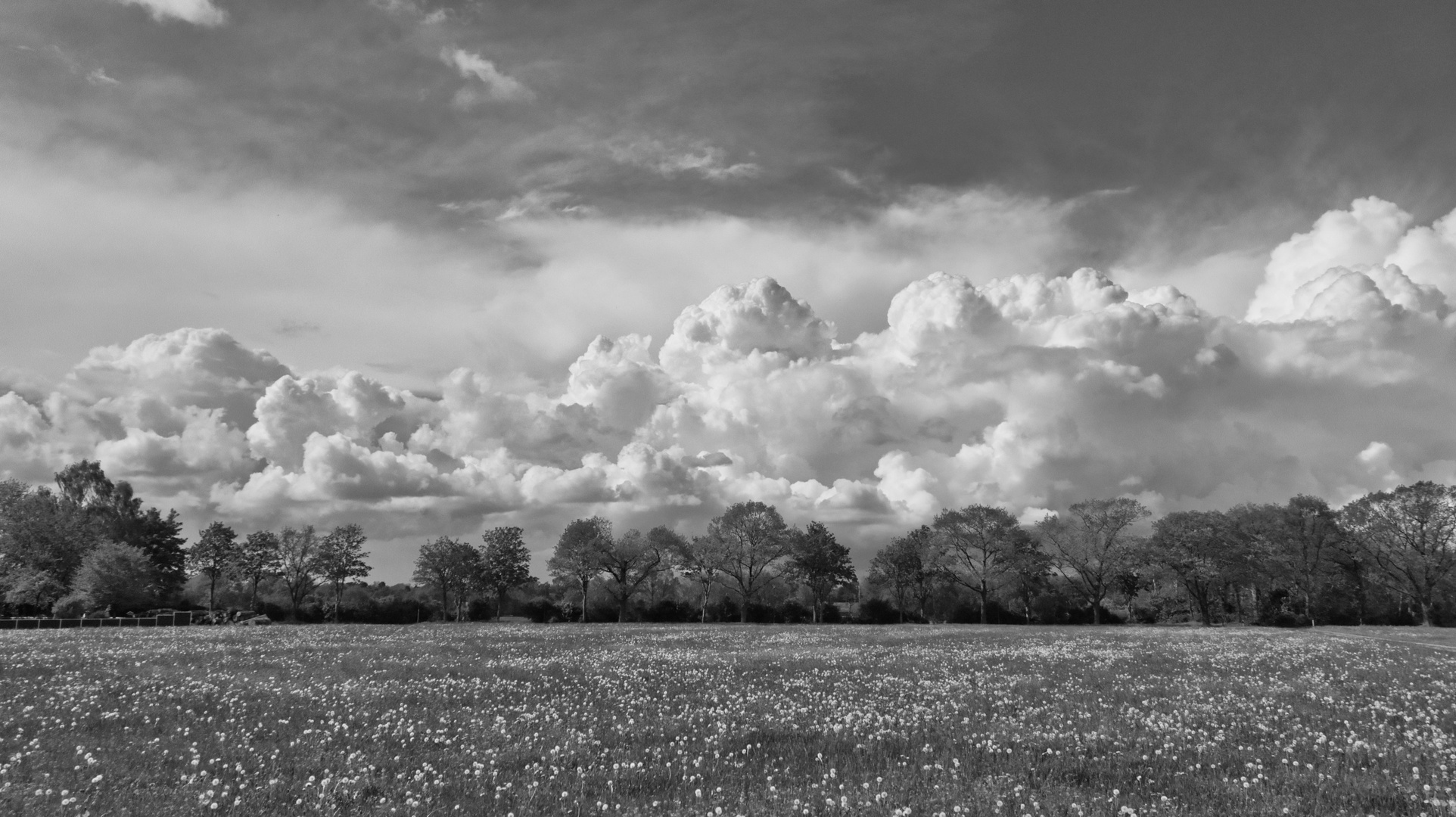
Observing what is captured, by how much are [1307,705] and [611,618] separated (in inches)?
4043

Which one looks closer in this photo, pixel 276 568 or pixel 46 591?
pixel 46 591

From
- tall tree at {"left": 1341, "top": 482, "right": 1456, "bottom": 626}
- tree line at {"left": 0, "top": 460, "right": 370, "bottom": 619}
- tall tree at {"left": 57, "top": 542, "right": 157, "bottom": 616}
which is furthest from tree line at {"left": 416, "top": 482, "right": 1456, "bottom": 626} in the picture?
tall tree at {"left": 57, "top": 542, "right": 157, "bottom": 616}

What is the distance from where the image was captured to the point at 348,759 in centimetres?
1159

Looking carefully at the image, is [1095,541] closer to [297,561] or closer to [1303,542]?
[1303,542]

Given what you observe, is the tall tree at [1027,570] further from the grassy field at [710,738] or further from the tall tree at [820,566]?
the grassy field at [710,738]

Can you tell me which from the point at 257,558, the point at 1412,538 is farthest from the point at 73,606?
the point at 1412,538

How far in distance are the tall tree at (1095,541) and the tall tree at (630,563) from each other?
2046 inches

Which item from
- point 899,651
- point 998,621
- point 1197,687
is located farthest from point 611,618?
point 1197,687

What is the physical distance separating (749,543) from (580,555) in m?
22.8

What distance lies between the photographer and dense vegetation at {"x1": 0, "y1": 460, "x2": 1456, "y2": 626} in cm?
9231

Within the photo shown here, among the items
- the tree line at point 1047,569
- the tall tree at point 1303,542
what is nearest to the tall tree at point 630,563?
the tree line at point 1047,569

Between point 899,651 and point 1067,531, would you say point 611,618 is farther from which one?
point 899,651

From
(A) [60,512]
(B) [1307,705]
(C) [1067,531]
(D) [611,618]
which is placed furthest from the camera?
(D) [611,618]

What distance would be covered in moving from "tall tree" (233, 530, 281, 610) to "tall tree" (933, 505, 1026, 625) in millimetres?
90337
